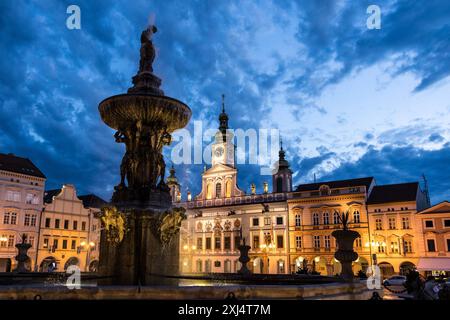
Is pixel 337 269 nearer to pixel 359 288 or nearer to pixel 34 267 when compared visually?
pixel 34 267

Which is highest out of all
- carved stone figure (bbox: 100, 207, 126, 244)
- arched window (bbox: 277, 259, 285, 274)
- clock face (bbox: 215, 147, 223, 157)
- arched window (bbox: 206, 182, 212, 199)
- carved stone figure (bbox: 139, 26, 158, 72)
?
clock face (bbox: 215, 147, 223, 157)

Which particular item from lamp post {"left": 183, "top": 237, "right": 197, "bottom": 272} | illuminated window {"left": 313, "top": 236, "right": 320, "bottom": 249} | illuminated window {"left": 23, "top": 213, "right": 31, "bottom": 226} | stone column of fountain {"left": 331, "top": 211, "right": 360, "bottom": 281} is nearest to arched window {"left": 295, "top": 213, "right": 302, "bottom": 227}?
illuminated window {"left": 313, "top": 236, "right": 320, "bottom": 249}

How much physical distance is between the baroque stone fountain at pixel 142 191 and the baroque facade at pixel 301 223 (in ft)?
88.0

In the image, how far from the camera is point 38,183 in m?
43.9

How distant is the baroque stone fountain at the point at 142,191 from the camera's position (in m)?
11.4

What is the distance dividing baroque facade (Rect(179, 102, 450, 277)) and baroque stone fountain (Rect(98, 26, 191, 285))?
26820 millimetres

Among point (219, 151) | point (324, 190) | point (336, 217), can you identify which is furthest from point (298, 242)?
point (219, 151)

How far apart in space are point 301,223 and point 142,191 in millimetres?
37891

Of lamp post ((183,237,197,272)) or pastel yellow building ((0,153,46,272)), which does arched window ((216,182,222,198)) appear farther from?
pastel yellow building ((0,153,46,272))

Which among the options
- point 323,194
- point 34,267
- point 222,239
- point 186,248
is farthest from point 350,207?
point 34,267

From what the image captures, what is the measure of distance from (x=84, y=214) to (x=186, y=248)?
13.8m

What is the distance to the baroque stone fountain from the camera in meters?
11.4

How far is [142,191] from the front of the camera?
40.1 feet

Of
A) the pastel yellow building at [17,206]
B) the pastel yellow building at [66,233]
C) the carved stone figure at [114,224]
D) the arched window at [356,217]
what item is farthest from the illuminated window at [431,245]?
the pastel yellow building at [17,206]
